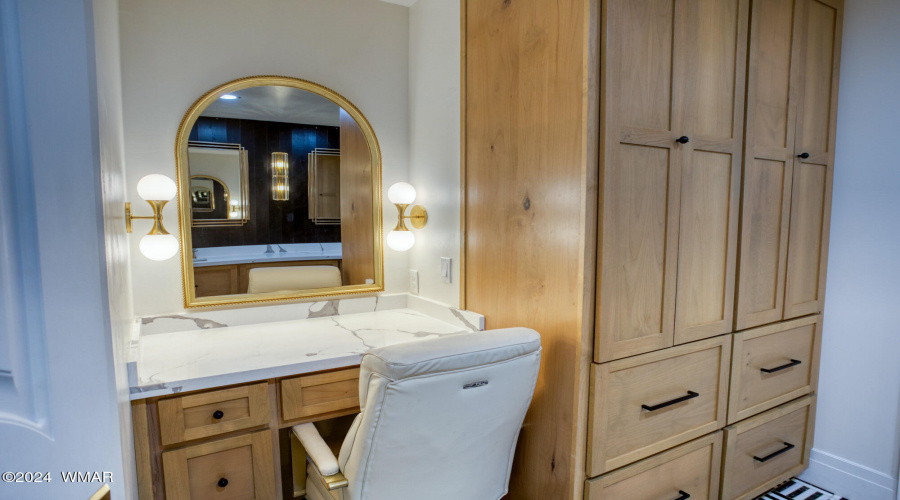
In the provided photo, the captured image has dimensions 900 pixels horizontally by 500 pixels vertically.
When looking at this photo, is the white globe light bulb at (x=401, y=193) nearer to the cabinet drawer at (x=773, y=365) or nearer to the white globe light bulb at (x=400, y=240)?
the white globe light bulb at (x=400, y=240)

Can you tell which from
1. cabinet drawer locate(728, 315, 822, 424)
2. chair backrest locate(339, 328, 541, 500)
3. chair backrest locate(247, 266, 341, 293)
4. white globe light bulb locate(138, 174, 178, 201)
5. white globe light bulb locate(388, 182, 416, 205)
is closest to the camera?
chair backrest locate(339, 328, 541, 500)

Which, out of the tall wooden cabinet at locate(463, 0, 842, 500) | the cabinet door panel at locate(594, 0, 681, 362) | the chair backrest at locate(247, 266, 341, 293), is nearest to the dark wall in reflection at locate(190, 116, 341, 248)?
the chair backrest at locate(247, 266, 341, 293)

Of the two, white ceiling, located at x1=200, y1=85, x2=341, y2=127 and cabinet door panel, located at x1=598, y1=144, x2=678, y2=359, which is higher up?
white ceiling, located at x1=200, y1=85, x2=341, y2=127

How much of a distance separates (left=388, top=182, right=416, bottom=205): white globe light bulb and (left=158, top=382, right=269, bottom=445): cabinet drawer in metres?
0.94

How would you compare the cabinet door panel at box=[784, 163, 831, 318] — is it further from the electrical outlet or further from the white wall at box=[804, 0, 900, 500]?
the electrical outlet

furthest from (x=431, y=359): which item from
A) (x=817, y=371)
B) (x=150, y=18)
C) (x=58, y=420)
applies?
(x=817, y=371)

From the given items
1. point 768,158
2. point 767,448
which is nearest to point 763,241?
point 768,158

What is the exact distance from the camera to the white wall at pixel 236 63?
5.46 feet

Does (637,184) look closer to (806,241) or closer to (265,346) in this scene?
(806,241)

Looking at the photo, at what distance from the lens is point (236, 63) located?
1820 mm

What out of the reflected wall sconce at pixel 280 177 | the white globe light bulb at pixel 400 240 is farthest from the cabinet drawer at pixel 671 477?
the reflected wall sconce at pixel 280 177

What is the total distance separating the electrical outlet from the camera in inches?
77.4

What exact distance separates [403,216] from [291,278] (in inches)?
21.7

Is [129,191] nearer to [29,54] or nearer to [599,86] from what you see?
[29,54]
